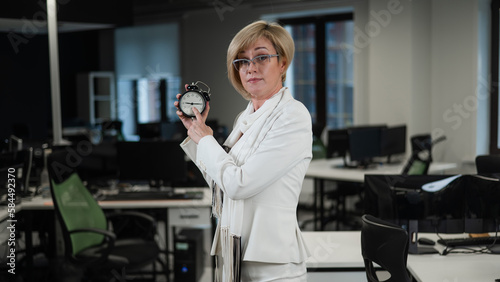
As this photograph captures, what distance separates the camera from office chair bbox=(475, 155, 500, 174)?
3.33 meters

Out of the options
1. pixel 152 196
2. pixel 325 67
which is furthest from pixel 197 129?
pixel 325 67

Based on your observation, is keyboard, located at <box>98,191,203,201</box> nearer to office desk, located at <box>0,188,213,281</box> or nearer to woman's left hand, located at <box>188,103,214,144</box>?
office desk, located at <box>0,188,213,281</box>

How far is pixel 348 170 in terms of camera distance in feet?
19.4

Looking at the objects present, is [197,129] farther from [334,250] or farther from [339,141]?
[339,141]

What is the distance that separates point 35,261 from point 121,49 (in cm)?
700

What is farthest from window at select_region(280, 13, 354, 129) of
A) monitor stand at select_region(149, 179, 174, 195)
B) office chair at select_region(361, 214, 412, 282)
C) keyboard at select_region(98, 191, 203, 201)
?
office chair at select_region(361, 214, 412, 282)

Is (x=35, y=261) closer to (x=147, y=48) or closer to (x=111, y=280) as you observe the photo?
(x=111, y=280)

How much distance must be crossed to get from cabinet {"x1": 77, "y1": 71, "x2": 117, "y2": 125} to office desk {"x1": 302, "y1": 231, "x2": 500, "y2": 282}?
9025 mm

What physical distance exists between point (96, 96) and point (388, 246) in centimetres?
1007

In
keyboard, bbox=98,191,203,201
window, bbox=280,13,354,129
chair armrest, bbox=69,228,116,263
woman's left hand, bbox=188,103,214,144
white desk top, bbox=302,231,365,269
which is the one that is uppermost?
window, bbox=280,13,354,129

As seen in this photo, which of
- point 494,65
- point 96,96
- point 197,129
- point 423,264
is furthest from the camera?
point 96,96

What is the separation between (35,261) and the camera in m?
4.97

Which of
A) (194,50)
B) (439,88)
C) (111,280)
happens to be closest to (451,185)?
(111,280)

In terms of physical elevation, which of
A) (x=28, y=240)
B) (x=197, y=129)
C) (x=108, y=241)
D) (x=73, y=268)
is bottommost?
(x=73, y=268)
